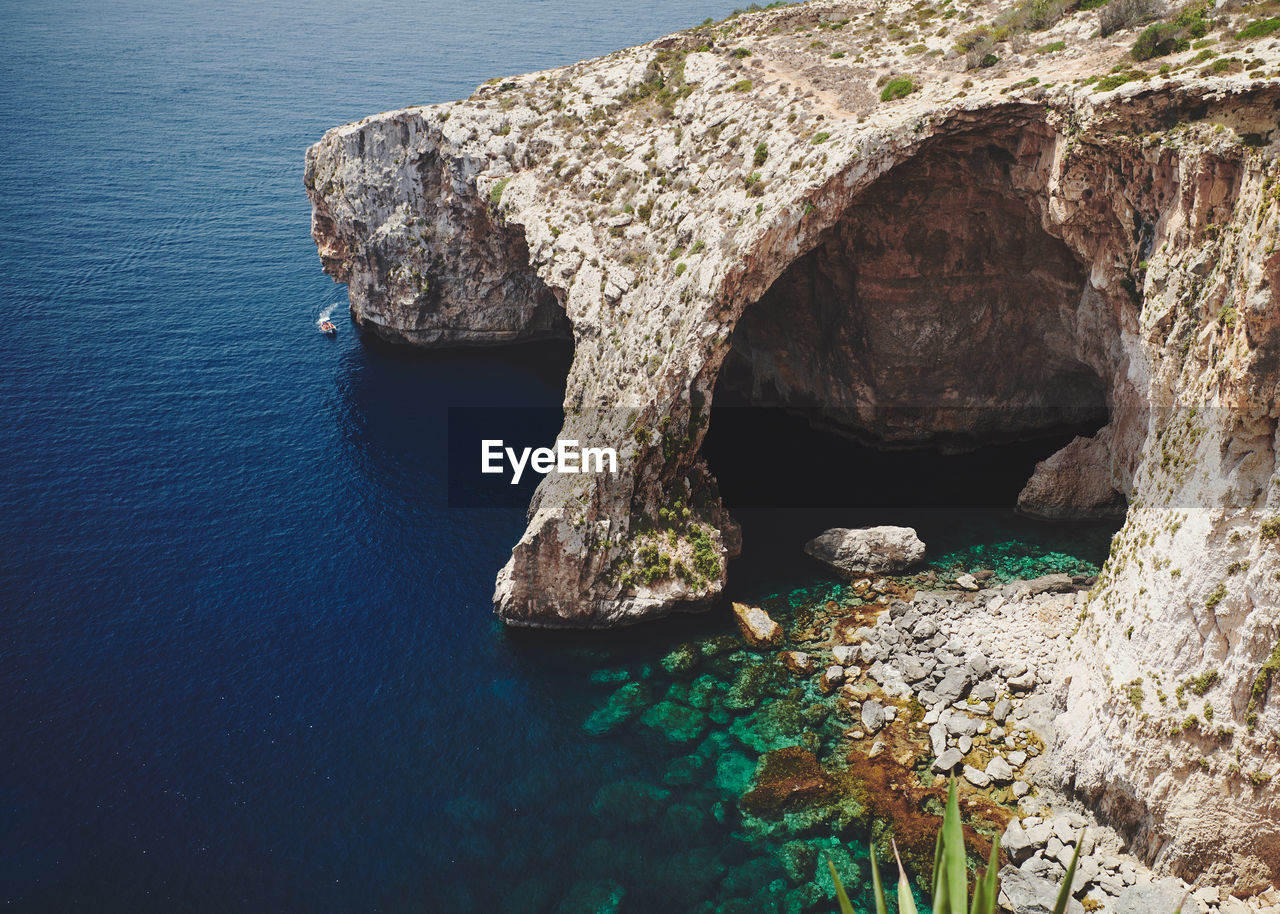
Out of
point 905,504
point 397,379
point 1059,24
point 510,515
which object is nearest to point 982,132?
point 1059,24

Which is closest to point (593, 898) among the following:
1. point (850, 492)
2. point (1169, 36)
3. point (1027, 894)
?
point (1027, 894)

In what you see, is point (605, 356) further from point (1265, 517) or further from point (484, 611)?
point (1265, 517)

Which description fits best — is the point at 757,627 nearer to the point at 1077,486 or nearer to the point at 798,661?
the point at 798,661

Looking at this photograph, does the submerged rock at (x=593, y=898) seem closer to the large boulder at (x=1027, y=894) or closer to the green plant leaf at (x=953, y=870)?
the large boulder at (x=1027, y=894)

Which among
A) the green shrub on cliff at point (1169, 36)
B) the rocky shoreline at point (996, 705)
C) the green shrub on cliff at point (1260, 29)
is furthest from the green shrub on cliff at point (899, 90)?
the rocky shoreline at point (996, 705)

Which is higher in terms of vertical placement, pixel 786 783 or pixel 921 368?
pixel 921 368

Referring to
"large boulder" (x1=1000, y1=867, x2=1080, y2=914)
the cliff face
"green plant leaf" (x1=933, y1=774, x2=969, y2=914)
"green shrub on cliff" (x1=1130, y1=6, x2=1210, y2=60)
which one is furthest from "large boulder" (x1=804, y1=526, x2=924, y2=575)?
"green plant leaf" (x1=933, y1=774, x2=969, y2=914)
